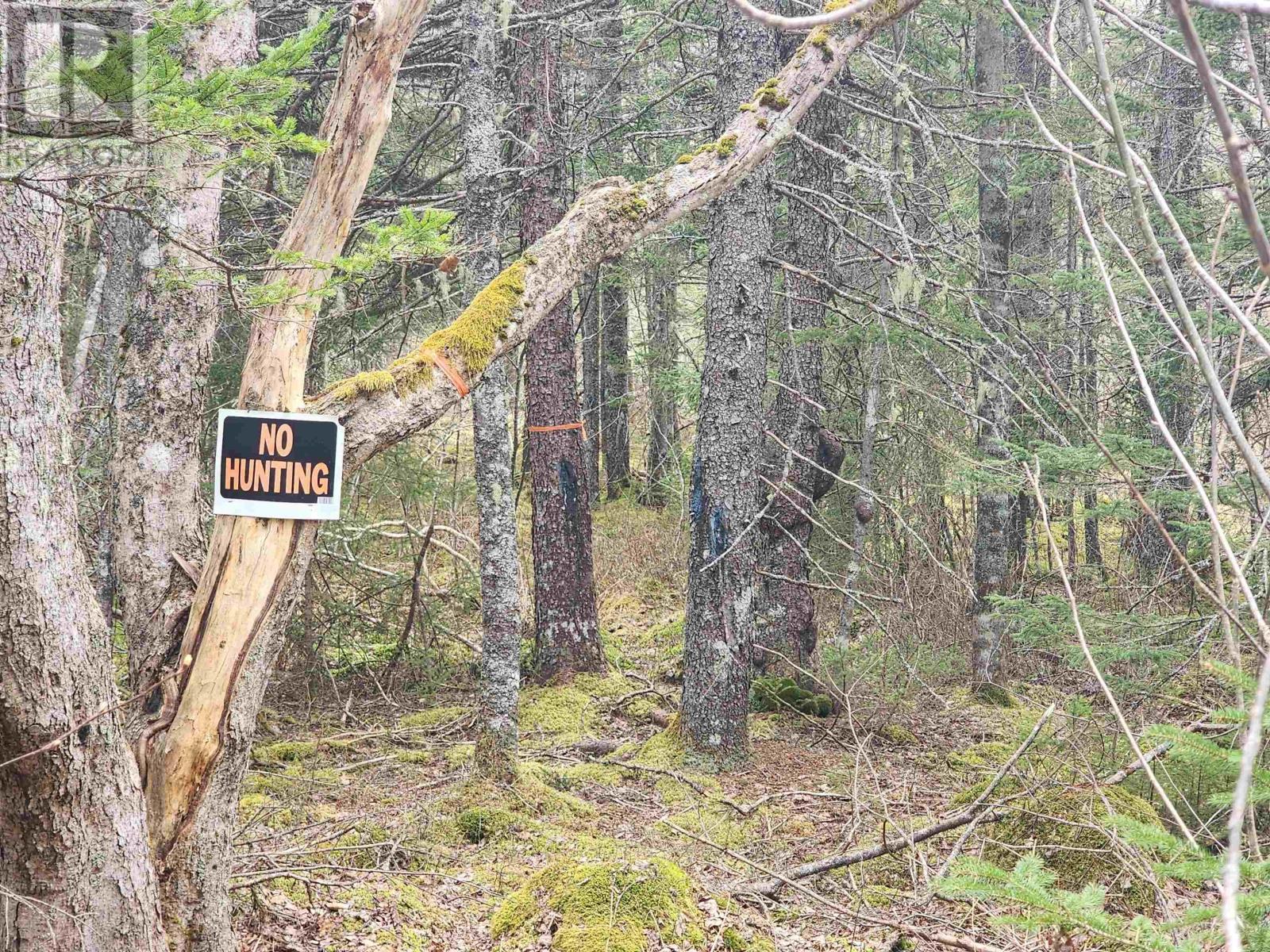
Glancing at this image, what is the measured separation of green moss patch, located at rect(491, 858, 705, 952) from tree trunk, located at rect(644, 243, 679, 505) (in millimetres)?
7161

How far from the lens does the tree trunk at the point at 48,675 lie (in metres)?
2.63

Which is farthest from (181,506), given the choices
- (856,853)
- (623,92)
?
(623,92)

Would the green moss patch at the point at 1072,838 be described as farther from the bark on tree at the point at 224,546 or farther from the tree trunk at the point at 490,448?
the bark on tree at the point at 224,546

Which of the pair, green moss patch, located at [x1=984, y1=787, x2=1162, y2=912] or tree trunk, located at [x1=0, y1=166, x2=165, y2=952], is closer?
tree trunk, located at [x1=0, y1=166, x2=165, y2=952]

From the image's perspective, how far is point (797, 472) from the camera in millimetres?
9031

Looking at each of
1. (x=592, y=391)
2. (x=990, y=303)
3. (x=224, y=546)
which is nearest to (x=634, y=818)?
(x=224, y=546)

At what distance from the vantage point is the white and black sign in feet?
10.2

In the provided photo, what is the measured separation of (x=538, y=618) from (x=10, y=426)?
22.9 feet

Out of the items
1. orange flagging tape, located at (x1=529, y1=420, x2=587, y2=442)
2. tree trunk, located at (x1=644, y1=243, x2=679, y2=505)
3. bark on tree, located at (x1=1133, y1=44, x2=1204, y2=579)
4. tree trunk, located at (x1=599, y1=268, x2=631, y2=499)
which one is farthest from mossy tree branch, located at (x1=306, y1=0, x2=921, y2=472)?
tree trunk, located at (x1=599, y1=268, x2=631, y2=499)

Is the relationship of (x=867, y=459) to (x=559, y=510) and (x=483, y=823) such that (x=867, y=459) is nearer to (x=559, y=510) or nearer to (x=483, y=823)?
(x=559, y=510)

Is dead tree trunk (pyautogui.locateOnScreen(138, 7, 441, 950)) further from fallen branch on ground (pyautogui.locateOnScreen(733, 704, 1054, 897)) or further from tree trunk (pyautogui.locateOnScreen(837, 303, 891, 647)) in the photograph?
tree trunk (pyautogui.locateOnScreen(837, 303, 891, 647))

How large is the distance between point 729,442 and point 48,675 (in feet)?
16.1

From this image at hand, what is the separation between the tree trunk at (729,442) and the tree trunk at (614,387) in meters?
7.81

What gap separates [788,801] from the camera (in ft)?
22.0
